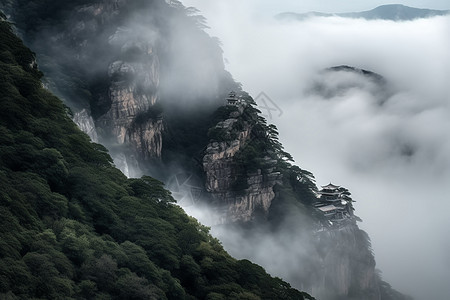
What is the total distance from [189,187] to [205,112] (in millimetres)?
12501

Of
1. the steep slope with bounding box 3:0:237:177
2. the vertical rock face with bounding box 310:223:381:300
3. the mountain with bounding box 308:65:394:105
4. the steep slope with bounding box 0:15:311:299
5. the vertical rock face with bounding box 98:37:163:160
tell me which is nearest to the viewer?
the steep slope with bounding box 0:15:311:299

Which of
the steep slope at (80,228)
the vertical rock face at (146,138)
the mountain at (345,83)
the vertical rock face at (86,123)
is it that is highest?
the mountain at (345,83)

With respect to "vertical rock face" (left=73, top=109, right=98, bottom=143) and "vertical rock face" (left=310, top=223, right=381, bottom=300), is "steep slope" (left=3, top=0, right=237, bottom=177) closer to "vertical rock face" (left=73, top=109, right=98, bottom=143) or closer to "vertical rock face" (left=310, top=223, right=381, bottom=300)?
"vertical rock face" (left=73, top=109, right=98, bottom=143)

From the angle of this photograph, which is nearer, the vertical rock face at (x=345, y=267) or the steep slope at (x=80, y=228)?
the steep slope at (x=80, y=228)

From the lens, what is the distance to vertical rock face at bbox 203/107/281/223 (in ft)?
253

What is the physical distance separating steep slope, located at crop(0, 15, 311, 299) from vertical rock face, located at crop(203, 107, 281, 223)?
29.5 metres

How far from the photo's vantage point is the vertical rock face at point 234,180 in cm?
7719

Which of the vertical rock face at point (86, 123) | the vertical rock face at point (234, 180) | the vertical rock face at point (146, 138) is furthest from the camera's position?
the vertical rock face at point (234, 180)

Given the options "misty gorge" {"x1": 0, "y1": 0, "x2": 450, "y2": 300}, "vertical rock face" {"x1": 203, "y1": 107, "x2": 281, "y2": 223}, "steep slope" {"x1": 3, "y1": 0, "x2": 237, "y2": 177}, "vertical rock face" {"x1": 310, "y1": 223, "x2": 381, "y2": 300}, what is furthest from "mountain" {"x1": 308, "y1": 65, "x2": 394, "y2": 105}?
"steep slope" {"x1": 3, "y1": 0, "x2": 237, "y2": 177}

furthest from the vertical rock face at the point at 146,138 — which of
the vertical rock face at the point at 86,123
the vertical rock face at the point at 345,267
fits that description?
the vertical rock face at the point at 345,267

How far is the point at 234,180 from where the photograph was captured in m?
79.2

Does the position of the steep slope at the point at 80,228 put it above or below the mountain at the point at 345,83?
below

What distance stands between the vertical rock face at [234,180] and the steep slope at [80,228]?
29519mm

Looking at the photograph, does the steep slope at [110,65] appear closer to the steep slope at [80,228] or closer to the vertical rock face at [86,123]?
the vertical rock face at [86,123]
